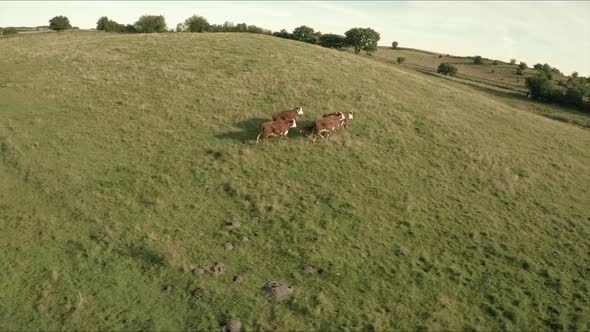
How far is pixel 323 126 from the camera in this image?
24281 mm

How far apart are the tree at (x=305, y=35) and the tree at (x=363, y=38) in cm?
1137

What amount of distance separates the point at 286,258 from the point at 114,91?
21534mm

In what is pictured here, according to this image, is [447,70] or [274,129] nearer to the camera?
[274,129]

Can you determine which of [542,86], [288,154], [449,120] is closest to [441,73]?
[542,86]

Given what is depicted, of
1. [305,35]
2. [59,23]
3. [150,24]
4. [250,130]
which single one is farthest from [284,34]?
[250,130]

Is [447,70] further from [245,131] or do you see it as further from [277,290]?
[277,290]

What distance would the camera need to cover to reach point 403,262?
52.2 ft

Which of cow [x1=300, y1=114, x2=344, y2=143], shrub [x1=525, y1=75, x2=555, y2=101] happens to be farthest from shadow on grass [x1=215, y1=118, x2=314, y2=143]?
shrub [x1=525, y1=75, x2=555, y2=101]

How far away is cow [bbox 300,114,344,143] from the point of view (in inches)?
952

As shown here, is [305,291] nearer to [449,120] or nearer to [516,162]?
[516,162]

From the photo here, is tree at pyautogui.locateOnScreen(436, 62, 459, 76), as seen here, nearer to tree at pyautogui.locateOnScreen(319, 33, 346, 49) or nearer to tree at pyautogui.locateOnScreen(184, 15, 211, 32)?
tree at pyautogui.locateOnScreen(319, 33, 346, 49)

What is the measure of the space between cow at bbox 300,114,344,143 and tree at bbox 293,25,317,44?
249 feet

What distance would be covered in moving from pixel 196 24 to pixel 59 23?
126 ft

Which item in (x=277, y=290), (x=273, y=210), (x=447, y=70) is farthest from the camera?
A: (x=447, y=70)
